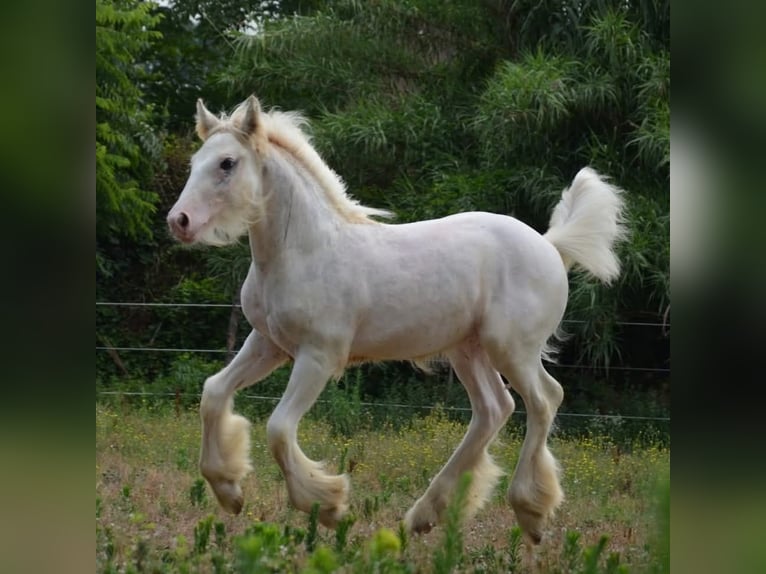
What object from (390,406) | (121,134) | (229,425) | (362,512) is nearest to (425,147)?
(390,406)

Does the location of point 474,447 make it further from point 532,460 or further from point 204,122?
point 204,122

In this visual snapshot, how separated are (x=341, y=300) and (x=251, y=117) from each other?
893 millimetres

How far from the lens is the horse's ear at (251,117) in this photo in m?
4.36

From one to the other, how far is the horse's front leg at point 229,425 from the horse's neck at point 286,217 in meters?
0.43

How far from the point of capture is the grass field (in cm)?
313

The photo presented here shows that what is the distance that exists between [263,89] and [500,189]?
3109 mm

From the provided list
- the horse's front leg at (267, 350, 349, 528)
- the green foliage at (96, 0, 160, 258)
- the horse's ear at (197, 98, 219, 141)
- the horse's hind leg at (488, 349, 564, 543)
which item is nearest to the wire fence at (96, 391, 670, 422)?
the green foliage at (96, 0, 160, 258)

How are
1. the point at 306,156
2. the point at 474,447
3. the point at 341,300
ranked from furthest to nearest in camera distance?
the point at 474,447
the point at 306,156
the point at 341,300

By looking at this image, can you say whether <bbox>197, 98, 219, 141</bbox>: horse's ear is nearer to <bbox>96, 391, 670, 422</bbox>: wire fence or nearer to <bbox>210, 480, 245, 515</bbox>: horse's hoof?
<bbox>210, 480, 245, 515</bbox>: horse's hoof

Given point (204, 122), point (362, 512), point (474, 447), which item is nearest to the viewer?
point (204, 122)

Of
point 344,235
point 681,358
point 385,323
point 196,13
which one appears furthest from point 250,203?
point 196,13

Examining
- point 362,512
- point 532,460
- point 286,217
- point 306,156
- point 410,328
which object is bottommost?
point 362,512

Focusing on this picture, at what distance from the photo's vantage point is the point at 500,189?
31.3 feet

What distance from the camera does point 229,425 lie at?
A: 4.50 meters
